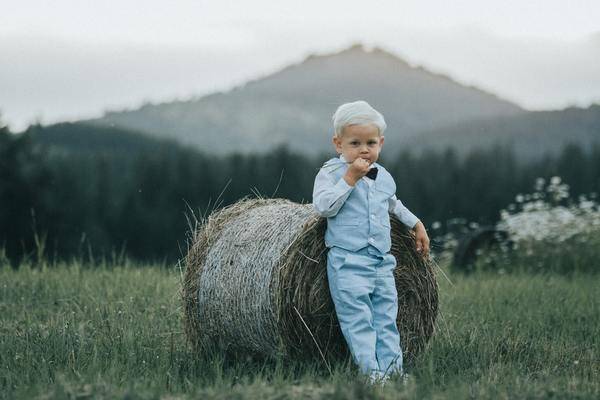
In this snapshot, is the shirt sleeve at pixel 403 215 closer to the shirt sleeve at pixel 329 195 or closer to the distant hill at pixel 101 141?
the shirt sleeve at pixel 329 195

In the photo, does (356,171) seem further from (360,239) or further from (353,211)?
(360,239)

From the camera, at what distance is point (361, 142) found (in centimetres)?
500

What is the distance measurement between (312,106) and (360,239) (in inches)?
2681

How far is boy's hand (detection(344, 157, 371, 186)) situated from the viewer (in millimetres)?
4887

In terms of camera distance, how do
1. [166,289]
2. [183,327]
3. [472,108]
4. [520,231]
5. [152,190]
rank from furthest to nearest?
[472,108] → [152,190] → [520,231] → [166,289] → [183,327]

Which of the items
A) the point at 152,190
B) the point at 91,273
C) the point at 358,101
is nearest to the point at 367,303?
the point at 358,101

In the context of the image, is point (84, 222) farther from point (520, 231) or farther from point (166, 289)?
point (166, 289)

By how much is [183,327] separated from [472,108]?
58.4 meters

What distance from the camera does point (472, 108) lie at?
62.3 metres

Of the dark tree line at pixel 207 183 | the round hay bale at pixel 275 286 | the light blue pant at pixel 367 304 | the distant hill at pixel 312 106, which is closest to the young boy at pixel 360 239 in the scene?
the light blue pant at pixel 367 304

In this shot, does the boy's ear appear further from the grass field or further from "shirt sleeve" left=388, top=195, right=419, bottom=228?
the grass field

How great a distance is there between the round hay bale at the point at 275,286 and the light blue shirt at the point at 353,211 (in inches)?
9.4

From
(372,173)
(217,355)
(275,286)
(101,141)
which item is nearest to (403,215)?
(372,173)

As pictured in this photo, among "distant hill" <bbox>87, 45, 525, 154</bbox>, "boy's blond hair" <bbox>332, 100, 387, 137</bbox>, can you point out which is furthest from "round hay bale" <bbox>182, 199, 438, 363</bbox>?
"distant hill" <bbox>87, 45, 525, 154</bbox>
